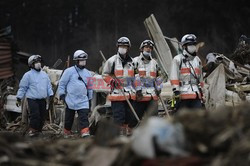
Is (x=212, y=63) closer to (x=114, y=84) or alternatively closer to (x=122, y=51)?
(x=122, y=51)

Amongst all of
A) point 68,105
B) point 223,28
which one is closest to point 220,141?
point 68,105

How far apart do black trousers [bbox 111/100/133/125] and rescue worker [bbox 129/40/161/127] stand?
15cm

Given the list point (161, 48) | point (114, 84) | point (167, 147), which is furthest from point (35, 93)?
point (167, 147)

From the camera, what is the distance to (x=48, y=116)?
16375 millimetres

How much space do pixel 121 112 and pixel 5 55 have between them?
9702 millimetres

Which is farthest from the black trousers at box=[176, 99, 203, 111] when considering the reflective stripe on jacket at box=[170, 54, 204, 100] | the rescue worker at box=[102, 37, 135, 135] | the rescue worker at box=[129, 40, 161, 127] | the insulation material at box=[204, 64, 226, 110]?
the insulation material at box=[204, 64, 226, 110]

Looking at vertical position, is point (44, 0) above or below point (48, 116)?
above

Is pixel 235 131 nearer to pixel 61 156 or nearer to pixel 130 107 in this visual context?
pixel 61 156

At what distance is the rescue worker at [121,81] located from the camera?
1183cm

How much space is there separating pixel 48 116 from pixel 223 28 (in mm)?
8367

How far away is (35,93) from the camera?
1323cm

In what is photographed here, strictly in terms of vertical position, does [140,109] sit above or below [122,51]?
below

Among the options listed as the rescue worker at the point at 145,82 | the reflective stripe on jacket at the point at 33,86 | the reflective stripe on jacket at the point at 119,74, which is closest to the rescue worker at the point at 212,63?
the rescue worker at the point at 145,82

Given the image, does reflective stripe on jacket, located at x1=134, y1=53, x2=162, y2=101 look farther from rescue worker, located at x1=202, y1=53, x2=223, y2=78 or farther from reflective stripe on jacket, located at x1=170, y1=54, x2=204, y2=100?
rescue worker, located at x1=202, y1=53, x2=223, y2=78
